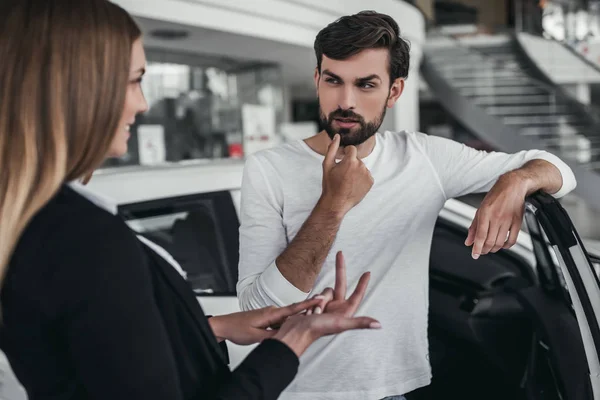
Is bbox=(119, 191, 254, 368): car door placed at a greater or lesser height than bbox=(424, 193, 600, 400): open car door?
greater

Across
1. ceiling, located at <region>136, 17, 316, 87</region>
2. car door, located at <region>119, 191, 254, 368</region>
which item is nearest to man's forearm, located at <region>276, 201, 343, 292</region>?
car door, located at <region>119, 191, 254, 368</region>

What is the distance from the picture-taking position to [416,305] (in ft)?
3.76

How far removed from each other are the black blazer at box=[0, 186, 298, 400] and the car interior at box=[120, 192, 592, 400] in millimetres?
837

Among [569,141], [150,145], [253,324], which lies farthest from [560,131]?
[253,324]

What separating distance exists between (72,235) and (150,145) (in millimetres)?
6815

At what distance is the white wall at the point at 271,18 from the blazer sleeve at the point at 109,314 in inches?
187

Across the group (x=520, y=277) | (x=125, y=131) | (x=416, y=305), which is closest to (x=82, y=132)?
(x=125, y=131)

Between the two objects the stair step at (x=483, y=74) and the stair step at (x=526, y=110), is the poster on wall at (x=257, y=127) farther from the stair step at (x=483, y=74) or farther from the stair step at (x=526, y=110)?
the stair step at (x=483, y=74)

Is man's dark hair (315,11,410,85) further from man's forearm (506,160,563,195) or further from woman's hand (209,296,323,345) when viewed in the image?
woman's hand (209,296,323,345)

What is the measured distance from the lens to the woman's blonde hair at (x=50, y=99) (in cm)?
63

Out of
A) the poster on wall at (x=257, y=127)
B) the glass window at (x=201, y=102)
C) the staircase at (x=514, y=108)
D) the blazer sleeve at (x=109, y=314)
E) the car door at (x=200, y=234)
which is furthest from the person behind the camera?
the staircase at (x=514, y=108)

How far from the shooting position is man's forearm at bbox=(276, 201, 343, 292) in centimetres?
97

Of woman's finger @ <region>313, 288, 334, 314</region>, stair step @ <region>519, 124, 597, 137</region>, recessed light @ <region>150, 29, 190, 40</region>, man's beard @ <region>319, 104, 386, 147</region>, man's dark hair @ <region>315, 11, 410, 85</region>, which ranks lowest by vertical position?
stair step @ <region>519, 124, 597, 137</region>

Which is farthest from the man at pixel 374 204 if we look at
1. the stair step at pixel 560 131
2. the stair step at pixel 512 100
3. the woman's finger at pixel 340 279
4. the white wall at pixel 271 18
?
the stair step at pixel 512 100
